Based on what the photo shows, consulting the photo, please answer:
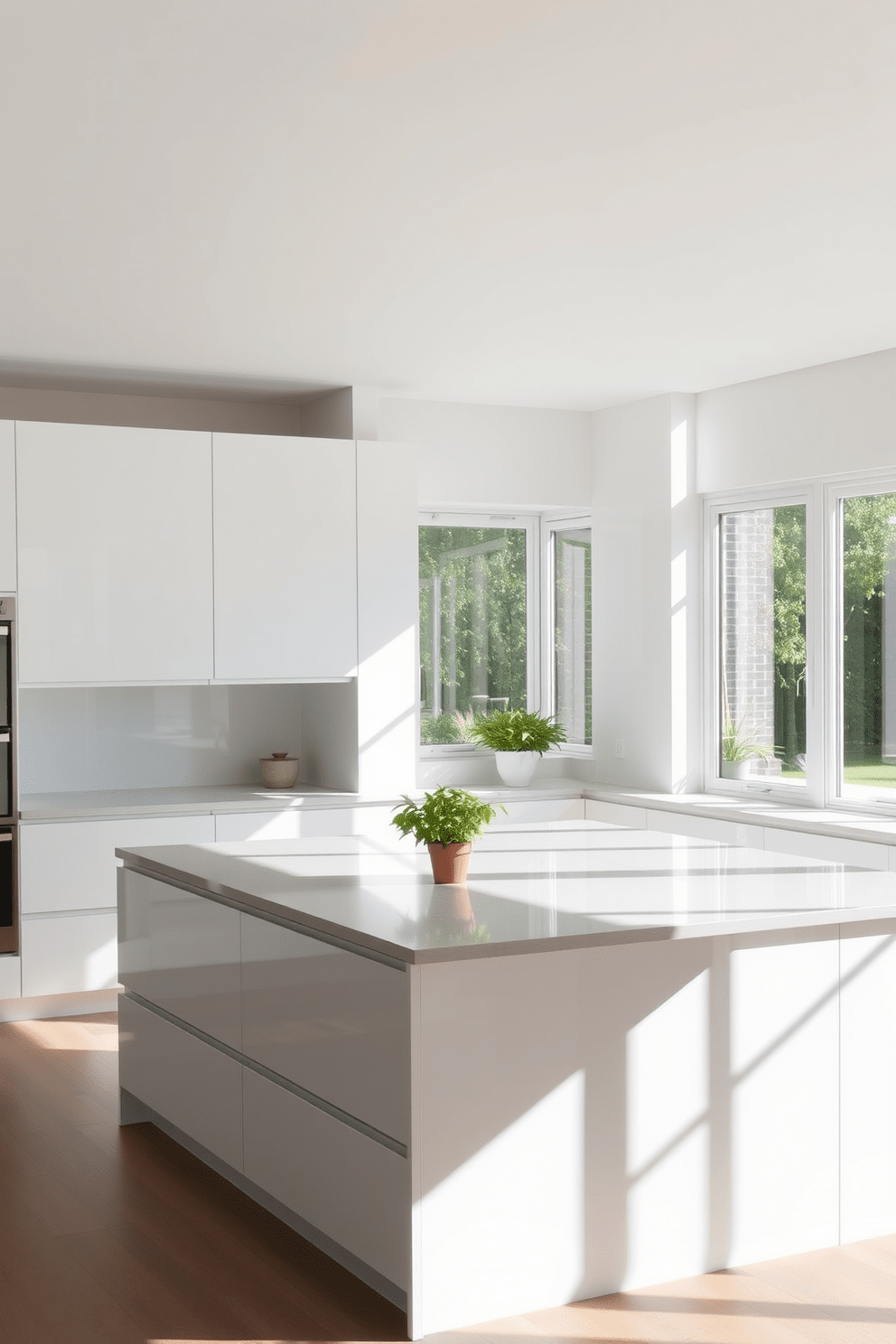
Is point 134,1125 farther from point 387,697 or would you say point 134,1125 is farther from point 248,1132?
point 387,697

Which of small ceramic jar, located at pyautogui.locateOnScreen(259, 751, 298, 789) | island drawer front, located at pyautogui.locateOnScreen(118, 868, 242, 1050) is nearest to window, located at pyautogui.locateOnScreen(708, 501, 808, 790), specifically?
small ceramic jar, located at pyautogui.locateOnScreen(259, 751, 298, 789)

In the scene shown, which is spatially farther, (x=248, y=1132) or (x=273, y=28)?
(x=248, y=1132)

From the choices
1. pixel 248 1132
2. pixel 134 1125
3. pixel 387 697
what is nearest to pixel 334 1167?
pixel 248 1132

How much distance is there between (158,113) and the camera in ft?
10.2

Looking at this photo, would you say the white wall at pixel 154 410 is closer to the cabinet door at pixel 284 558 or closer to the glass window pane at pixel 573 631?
the cabinet door at pixel 284 558

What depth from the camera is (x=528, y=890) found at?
3.46 m

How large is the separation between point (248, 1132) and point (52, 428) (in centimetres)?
322

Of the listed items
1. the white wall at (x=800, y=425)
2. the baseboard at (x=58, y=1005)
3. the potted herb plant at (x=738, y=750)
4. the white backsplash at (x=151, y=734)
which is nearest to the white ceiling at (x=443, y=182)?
the white wall at (x=800, y=425)

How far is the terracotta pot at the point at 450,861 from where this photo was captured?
3.50 m

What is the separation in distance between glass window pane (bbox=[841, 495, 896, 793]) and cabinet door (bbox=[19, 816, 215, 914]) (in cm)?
291

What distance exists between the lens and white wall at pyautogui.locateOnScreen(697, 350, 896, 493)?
222 inches

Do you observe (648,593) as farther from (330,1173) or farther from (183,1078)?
(330,1173)

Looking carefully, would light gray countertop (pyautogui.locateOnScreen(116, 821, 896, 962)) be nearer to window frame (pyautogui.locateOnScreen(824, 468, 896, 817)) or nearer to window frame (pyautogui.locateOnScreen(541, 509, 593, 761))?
window frame (pyautogui.locateOnScreen(824, 468, 896, 817))

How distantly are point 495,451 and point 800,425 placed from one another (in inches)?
61.8
